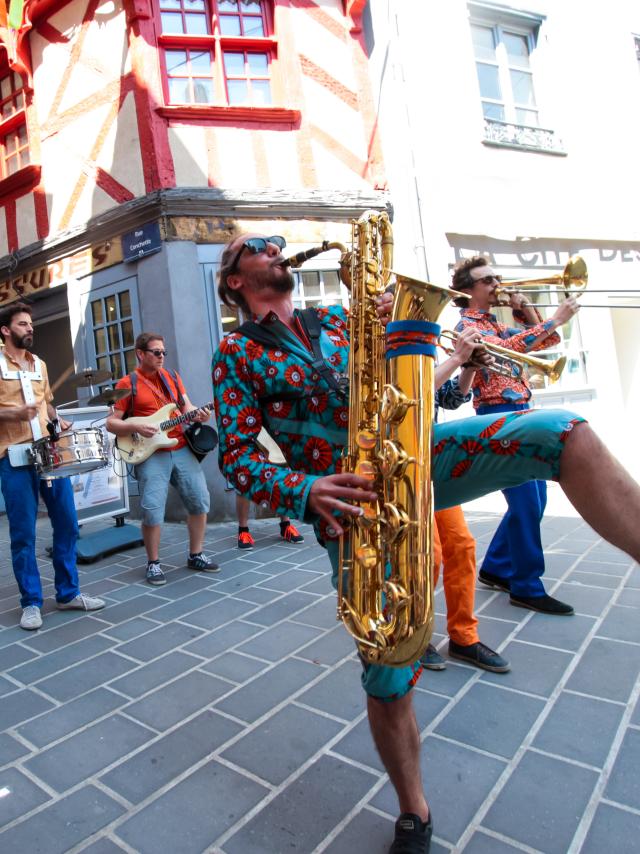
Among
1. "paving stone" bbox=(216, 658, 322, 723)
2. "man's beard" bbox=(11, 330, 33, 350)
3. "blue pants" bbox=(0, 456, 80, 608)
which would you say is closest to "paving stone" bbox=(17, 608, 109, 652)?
"blue pants" bbox=(0, 456, 80, 608)

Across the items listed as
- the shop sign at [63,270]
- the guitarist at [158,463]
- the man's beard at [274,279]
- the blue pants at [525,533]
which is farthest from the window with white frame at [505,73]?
the man's beard at [274,279]

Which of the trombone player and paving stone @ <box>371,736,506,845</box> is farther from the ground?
the trombone player

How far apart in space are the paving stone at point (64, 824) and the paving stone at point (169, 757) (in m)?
0.07

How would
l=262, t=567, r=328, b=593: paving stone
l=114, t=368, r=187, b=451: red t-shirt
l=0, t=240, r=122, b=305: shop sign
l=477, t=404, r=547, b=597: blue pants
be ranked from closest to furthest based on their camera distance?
l=477, t=404, r=547, b=597: blue pants, l=262, t=567, r=328, b=593: paving stone, l=114, t=368, r=187, b=451: red t-shirt, l=0, t=240, r=122, b=305: shop sign

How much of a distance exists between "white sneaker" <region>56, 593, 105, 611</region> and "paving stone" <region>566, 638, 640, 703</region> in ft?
9.49

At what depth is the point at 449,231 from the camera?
7195 millimetres

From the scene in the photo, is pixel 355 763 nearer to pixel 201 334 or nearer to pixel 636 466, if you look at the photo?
pixel 201 334

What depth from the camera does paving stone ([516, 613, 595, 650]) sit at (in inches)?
105

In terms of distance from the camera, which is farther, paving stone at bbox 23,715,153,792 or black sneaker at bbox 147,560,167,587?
black sneaker at bbox 147,560,167,587

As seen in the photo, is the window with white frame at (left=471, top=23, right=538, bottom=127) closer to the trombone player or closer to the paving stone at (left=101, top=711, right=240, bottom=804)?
the trombone player

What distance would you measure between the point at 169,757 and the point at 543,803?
129cm

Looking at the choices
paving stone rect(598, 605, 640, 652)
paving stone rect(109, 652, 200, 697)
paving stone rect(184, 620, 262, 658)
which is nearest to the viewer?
paving stone rect(109, 652, 200, 697)

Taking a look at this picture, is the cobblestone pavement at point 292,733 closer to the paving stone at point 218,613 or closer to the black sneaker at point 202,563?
the paving stone at point 218,613

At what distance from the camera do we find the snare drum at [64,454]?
3.40 meters
